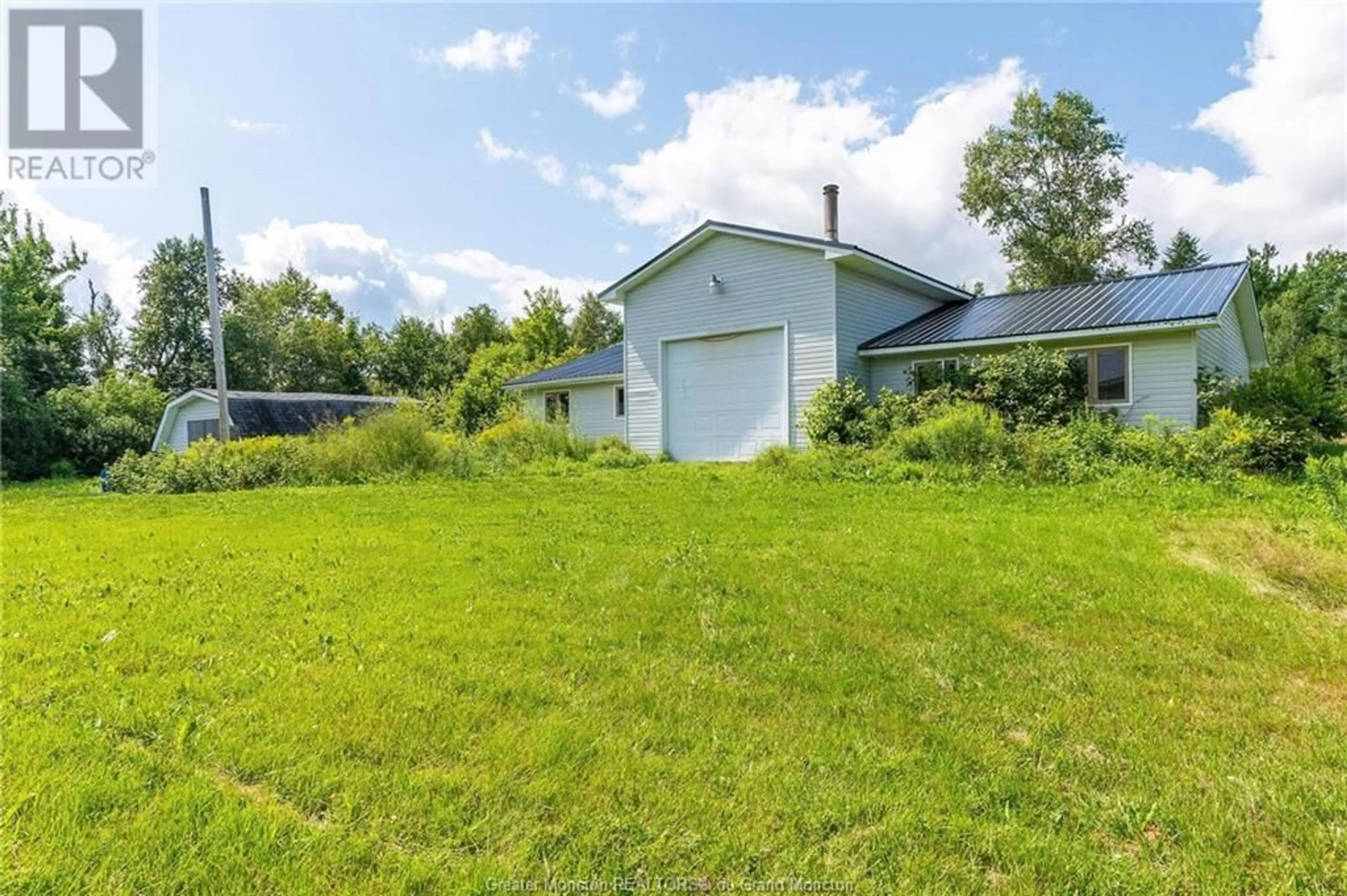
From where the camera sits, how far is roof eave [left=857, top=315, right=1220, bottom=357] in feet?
37.3

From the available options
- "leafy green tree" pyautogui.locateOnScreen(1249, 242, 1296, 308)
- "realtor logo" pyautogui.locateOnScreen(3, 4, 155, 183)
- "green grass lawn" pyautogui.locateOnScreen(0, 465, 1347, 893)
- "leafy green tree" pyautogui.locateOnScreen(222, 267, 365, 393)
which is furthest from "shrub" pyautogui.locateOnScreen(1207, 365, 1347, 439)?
"leafy green tree" pyautogui.locateOnScreen(222, 267, 365, 393)

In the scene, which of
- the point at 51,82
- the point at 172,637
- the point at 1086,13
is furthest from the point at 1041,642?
the point at 1086,13

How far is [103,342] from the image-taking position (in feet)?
117

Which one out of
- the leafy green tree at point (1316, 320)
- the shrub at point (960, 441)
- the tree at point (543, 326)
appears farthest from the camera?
the tree at point (543, 326)

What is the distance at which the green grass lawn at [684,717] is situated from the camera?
6.39 ft

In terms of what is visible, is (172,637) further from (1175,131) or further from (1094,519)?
(1175,131)

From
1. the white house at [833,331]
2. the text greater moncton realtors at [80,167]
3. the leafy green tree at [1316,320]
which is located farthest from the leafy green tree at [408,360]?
the leafy green tree at [1316,320]

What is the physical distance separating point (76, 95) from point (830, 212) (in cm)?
1398

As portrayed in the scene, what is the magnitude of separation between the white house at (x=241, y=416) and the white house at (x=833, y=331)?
11416 mm

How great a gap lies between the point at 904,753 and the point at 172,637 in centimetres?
372

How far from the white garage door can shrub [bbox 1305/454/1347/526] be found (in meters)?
8.70

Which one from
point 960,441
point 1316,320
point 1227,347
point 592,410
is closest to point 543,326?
point 592,410

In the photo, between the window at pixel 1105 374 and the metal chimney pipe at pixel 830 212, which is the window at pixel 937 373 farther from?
the metal chimney pipe at pixel 830 212

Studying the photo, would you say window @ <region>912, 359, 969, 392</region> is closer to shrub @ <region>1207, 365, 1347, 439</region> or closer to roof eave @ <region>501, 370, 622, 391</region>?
shrub @ <region>1207, 365, 1347, 439</region>
